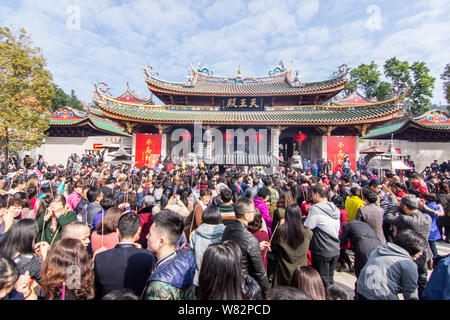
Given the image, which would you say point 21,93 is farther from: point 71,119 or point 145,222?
point 145,222

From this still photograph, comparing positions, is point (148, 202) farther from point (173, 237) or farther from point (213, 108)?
point (213, 108)

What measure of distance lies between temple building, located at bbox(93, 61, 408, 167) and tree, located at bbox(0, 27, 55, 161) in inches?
115

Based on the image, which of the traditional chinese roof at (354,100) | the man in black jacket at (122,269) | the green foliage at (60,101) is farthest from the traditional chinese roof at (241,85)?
the green foliage at (60,101)

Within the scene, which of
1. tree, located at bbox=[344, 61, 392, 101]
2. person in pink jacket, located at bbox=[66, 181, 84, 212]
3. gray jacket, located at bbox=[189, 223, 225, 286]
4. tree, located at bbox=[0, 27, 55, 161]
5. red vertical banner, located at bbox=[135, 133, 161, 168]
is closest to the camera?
gray jacket, located at bbox=[189, 223, 225, 286]

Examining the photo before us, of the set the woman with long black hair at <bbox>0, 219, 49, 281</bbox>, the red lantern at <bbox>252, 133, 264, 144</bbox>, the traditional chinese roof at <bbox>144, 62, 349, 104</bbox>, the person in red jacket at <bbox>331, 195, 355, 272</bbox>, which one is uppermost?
the traditional chinese roof at <bbox>144, 62, 349, 104</bbox>

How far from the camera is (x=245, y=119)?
47.8 ft

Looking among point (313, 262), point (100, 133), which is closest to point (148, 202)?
point (313, 262)

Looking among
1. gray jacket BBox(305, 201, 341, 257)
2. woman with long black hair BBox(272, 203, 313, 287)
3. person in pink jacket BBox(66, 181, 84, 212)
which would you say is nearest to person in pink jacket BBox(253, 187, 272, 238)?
gray jacket BBox(305, 201, 341, 257)

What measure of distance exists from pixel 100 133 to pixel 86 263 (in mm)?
20275

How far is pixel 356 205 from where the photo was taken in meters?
4.11

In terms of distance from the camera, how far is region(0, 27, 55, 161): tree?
1147 cm

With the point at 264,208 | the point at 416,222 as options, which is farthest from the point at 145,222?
the point at 416,222

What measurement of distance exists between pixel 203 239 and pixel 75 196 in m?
3.75

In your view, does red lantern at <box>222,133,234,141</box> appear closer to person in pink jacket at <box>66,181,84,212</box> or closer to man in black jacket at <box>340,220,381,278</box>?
person in pink jacket at <box>66,181,84,212</box>
